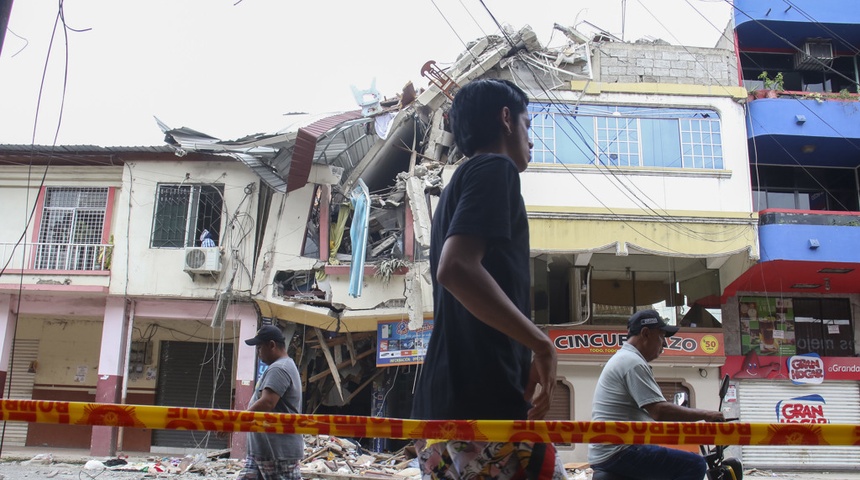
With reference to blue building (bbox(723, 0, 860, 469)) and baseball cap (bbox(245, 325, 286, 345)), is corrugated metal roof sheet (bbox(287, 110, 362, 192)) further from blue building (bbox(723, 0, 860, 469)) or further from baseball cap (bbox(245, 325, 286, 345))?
baseball cap (bbox(245, 325, 286, 345))

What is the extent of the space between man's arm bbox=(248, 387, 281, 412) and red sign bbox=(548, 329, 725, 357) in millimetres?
12190

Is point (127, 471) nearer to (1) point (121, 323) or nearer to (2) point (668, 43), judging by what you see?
(1) point (121, 323)

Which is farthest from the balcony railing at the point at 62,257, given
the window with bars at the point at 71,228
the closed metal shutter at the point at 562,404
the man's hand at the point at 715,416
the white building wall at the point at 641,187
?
the man's hand at the point at 715,416

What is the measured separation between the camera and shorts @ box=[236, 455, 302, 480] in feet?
14.9

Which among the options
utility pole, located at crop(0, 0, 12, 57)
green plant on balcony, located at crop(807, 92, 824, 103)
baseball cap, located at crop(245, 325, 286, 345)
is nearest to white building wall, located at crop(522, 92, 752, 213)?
green plant on balcony, located at crop(807, 92, 824, 103)

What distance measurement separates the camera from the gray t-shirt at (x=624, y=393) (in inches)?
145

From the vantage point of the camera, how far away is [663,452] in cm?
345

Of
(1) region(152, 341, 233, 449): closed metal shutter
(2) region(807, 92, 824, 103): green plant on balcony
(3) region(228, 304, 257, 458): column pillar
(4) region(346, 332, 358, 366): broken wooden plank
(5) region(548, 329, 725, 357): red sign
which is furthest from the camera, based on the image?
(1) region(152, 341, 233, 449): closed metal shutter

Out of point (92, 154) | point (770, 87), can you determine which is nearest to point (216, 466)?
point (92, 154)

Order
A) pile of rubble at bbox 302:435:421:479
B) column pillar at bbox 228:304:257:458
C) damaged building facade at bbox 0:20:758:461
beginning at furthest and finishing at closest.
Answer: column pillar at bbox 228:304:257:458 → damaged building facade at bbox 0:20:758:461 → pile of rubble at bbox 302:435:421:479

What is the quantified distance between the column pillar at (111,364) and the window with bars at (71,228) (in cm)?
124

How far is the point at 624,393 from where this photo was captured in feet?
12.5

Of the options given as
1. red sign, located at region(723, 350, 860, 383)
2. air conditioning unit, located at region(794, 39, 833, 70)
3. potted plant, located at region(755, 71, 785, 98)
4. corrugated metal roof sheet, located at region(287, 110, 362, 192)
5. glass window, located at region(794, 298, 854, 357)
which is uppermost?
air conditioning unit, located at region(794, 39, 833, 70)

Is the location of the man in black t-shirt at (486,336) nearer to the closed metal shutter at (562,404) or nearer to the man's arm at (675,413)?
the man's arm at (675,413)
